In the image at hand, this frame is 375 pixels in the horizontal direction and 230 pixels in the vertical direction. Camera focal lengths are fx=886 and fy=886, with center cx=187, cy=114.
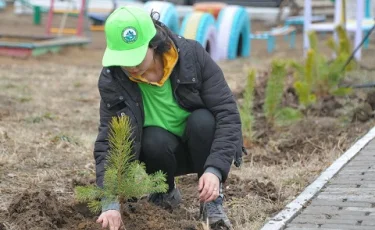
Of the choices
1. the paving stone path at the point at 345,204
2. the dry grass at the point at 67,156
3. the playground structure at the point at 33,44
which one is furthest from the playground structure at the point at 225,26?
the paving stone path at the point at 345,204

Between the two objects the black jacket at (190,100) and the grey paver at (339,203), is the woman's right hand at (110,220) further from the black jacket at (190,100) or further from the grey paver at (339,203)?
the grey paver at (339,203)

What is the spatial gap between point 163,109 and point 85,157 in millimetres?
1950

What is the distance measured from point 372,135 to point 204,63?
2.62m

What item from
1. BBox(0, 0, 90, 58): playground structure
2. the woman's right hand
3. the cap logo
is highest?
the cap logo

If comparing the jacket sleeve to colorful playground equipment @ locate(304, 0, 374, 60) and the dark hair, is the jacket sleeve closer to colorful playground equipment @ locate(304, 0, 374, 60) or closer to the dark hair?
the dark hair

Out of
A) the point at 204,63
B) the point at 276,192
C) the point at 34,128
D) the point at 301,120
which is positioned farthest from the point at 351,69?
the point at 204,63

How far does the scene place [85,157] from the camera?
630cm

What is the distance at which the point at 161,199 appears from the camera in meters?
4.79

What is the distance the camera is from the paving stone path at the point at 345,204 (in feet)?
14.1

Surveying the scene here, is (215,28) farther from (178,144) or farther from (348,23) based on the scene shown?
(178,144)

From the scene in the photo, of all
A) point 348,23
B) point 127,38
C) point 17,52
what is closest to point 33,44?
point 17,52

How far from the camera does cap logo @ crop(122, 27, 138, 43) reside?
13.2 ft

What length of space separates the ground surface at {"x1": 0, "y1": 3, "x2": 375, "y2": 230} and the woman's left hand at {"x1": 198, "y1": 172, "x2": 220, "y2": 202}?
34 centimetres

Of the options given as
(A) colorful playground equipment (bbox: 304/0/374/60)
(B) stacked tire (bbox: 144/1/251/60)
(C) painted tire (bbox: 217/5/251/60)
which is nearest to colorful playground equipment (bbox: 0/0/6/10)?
(B) stacked tire (bbox: 144/1/251/60)
